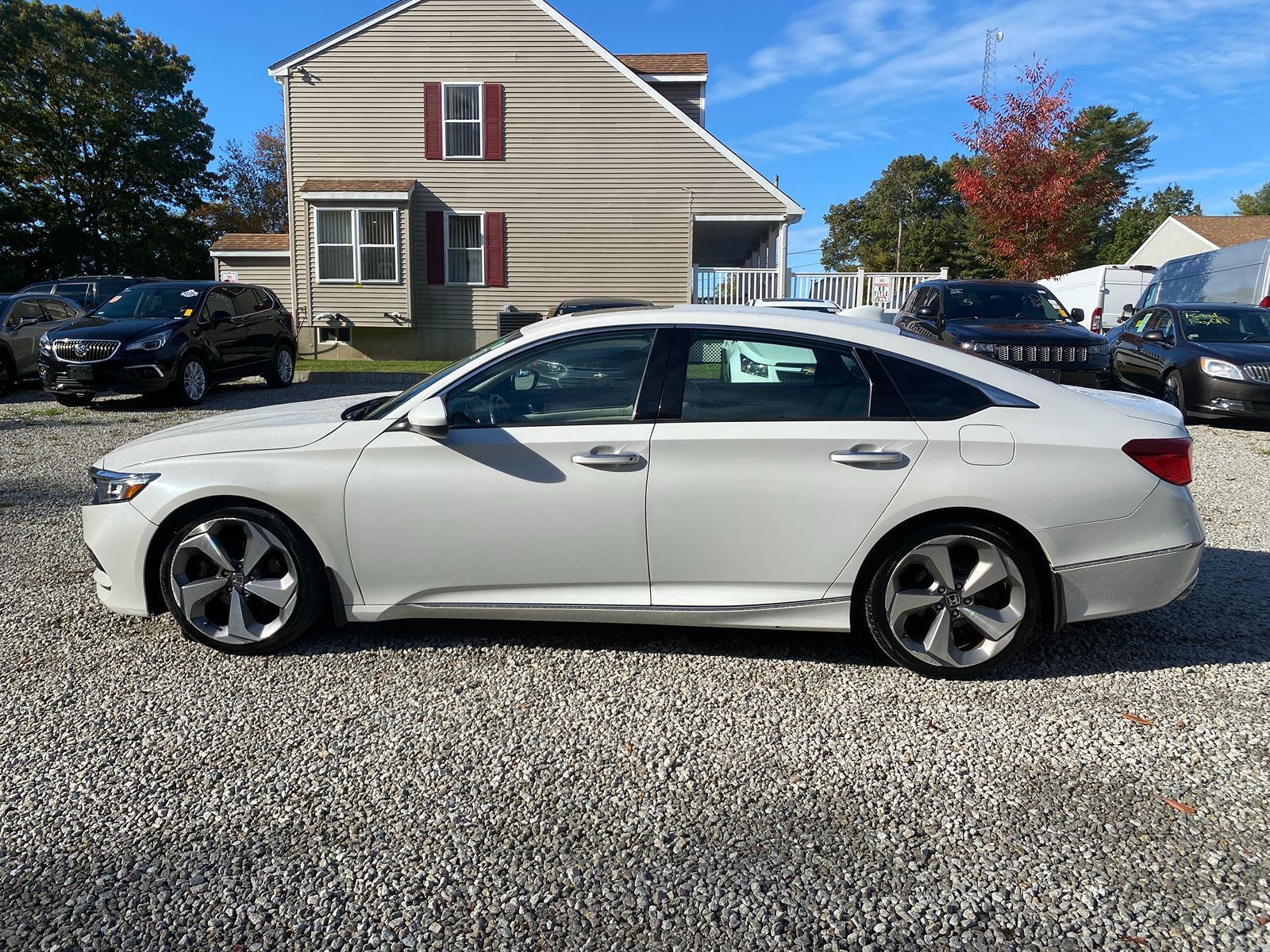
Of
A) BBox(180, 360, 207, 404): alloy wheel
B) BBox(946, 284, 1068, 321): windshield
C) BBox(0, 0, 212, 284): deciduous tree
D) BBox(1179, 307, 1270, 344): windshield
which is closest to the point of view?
BBox(1179, 307, 1270, 344): windshield

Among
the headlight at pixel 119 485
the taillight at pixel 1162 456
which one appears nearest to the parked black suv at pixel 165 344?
the headlight at pixel 119 485

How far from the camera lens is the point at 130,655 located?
4.21 meters

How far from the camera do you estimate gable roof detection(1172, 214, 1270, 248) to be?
39406mm

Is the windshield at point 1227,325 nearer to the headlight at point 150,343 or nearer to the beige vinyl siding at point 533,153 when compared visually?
the beige vinyl siding at point 533,153

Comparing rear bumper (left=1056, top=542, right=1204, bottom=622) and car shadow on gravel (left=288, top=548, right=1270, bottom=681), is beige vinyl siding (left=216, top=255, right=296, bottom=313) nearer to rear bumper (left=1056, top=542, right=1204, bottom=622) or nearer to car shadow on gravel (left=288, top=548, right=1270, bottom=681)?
car shadow on gravel (left=288, top=548, right=1270, bottom=681)

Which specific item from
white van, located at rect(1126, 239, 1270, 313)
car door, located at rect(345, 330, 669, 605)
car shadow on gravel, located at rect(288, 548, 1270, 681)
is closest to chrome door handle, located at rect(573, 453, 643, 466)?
car door, located at rect(345, 330, 669, 605)

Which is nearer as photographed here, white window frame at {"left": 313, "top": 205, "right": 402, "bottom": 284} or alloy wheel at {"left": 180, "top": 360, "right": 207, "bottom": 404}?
alloy wheel at {"left": 180, "top": 360, "right": 207, "bottom": 404}

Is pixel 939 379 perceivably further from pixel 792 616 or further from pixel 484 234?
pixel 484 234

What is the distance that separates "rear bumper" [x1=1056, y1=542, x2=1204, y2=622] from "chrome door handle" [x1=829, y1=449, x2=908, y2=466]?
0.80 metres

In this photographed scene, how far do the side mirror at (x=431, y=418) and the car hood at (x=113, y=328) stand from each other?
34.7ft

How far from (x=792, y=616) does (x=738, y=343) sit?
1184mm

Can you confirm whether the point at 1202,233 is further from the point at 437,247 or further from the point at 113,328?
the point at 113,328

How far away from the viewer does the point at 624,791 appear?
3.13 m

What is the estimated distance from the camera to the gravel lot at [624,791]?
97.8 inches
